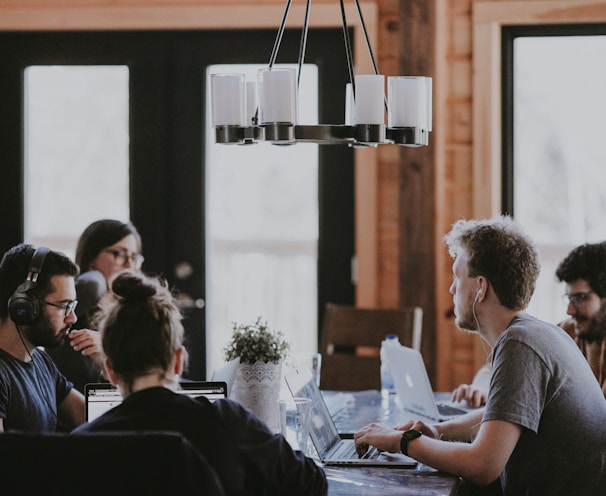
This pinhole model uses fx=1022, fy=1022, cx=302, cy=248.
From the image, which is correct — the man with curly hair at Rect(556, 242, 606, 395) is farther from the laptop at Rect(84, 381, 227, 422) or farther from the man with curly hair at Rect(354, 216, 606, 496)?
the laptop at Rect(84, 381, 227, 422)

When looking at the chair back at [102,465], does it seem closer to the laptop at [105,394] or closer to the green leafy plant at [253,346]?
the laptop at [105,394]

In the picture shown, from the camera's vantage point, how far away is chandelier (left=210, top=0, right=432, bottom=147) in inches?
105

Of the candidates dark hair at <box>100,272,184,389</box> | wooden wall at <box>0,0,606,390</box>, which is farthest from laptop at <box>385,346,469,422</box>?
wooden wall at <box>0,0,606,390</box>

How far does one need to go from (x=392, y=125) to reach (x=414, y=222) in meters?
1.78

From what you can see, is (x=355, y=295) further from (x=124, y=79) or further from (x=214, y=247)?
(x=124, y=79)

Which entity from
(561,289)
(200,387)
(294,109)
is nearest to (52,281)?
(200,387)

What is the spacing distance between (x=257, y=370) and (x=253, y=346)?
0.06 metres

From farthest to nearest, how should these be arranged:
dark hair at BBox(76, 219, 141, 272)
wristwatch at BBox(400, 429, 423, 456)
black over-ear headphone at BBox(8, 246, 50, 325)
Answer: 1. dark hair at BBox(76, 219, 141, 272)
2. black over-ear headphone at BBox(8, 246, 50, 325)
3. wristwatch at BBox(400, 429, 423, 456)

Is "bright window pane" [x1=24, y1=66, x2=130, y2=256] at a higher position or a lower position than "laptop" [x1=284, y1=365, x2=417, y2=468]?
higher

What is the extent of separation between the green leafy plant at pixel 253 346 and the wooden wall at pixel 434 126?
6.33ft

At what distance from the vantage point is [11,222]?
4938 millimetres

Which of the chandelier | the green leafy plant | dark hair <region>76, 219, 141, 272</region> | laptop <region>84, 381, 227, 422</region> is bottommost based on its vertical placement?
laptop <region>84, 381, 227, 422</region>

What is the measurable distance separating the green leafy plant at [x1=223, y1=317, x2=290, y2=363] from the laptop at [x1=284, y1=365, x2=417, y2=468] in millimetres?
81

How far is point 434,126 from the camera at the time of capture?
4.55 m
